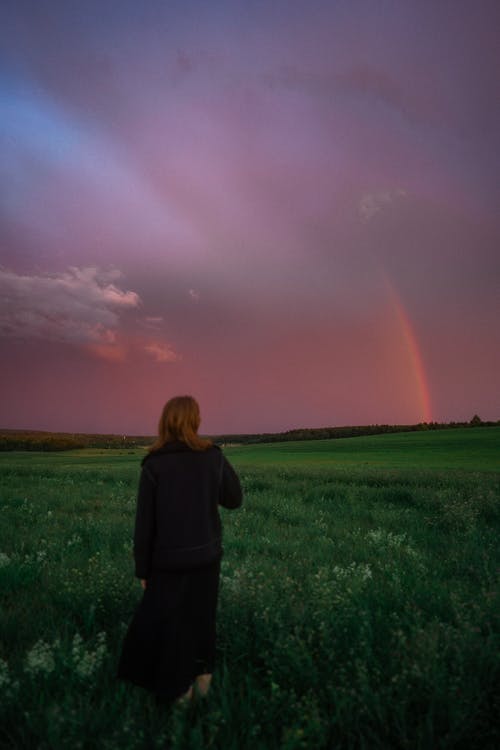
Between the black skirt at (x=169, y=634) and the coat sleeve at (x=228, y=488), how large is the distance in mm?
613

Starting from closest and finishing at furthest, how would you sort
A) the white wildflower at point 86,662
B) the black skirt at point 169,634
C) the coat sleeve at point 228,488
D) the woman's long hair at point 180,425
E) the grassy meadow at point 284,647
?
the grassy meadow at point 284,647 → the black skirt at point 169,634 → the white wildflower at point 86,662 → the woman's long hair at point 180,425 → the coat sleeve at point 228,488

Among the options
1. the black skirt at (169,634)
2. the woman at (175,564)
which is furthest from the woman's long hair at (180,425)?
the black skirt at (169,634)

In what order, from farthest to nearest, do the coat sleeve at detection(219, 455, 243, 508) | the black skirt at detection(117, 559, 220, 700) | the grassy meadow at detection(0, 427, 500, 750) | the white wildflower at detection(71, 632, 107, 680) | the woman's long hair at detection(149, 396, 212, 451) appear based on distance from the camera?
the coat sleeve at detection(219, 455, 243, 508), the woman's long hair at detection(149, 396, 212, 451), the white wildflower at detection(71, 632, 107, 680), the black skirt at detection(117, 559, 220, 700), the grassy meadow at detection(0, 427, 500, 750)

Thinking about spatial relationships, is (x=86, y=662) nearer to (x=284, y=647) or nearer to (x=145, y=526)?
(x=145, y=526)

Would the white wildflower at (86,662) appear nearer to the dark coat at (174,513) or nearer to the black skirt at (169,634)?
the black skirt at (169,634)

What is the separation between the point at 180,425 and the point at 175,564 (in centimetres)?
117

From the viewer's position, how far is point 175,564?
12.4ft

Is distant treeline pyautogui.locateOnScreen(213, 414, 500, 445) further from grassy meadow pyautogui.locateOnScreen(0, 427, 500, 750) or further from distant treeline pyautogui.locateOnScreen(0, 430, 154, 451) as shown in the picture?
grassy meadow pyautogui.locateOnScreen(0, 427, 500, 750)

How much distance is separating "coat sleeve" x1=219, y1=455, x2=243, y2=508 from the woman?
0.66 feet

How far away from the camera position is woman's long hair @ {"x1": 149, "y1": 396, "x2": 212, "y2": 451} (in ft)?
13.0

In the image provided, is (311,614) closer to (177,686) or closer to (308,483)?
(177,686)

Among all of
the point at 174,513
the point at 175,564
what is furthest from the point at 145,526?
the point at 175,564

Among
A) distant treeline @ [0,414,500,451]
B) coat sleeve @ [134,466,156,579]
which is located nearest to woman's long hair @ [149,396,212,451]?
coat sleeve @ [134,466,156,579]

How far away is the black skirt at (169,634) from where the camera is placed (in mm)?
3674
